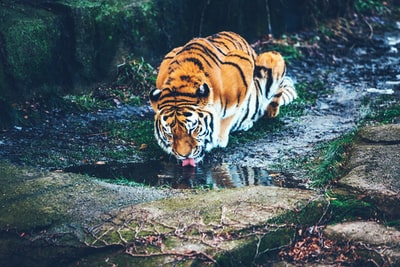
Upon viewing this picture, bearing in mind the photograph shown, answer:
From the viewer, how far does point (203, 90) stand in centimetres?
662

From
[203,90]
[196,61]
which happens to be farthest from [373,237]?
[196,61]

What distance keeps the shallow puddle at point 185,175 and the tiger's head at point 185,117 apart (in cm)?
A: 16

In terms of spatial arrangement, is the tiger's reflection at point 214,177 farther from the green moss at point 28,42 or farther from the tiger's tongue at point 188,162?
the green moss at point 28,42

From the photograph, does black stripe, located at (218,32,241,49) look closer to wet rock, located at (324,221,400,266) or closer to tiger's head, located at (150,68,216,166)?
tiger's head, located at (150,68,216,166)

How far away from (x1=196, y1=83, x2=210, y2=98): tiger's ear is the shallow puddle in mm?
662

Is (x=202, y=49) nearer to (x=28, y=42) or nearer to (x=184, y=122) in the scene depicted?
(x=184, y=122)

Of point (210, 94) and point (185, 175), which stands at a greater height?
point (210, 94)

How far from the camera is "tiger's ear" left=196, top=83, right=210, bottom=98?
21.7ft

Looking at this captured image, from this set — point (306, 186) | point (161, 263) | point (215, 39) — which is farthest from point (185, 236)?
point (215, 39)

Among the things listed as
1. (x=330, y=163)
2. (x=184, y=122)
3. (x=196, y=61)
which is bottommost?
(x=330, y=163)

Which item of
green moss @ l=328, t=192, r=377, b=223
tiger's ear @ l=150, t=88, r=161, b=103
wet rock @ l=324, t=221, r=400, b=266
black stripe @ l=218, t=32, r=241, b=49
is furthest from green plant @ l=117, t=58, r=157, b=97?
wet rock @ l=324, t=221, r=400, b=266

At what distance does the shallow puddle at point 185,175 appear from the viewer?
19.6 feet

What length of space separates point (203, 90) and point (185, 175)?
34.0 inches

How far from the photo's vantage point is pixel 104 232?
4551 millimetres
